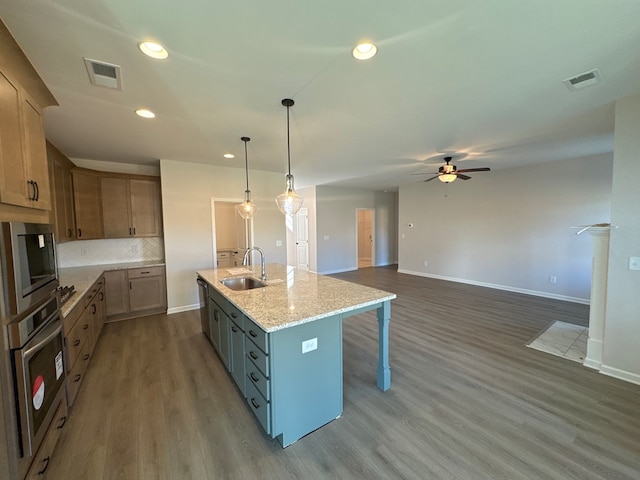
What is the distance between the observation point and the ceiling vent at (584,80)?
200 centimetres

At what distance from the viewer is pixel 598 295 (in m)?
2.69

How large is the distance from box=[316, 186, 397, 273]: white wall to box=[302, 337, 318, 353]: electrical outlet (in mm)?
5800

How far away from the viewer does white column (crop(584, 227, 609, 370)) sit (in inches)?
103

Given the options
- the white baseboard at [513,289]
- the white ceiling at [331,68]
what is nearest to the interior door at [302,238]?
the white baseboard at [513,289]

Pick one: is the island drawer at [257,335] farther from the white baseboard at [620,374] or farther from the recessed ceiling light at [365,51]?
the white baseboard at [620,374]

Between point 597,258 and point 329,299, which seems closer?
point 329,299

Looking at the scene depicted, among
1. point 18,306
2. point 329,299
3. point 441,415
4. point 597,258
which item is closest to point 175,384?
point 18,306

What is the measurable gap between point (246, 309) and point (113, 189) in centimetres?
381

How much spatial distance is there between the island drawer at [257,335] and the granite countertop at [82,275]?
1463mm

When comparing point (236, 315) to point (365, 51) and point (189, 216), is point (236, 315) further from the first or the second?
point (189, 216)

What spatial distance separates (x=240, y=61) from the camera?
5.88 feet

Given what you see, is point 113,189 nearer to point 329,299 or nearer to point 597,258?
point 329,299

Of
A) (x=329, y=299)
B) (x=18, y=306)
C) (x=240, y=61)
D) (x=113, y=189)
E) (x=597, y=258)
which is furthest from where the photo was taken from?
(x=113, y=189)

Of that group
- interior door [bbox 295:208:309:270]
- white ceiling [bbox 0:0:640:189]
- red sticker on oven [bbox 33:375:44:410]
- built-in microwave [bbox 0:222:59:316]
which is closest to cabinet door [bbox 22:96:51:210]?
built-in microwave [bbox 0:222:59:316]
